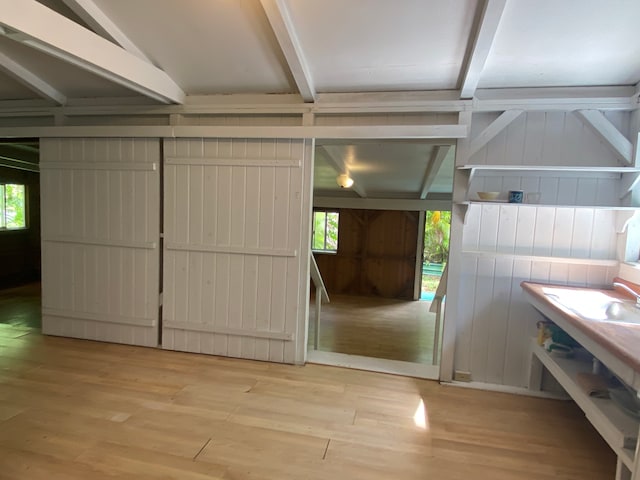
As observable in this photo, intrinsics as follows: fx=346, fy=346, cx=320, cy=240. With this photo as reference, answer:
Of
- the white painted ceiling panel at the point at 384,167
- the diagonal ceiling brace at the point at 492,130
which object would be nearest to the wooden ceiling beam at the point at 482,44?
the diagonal ceiling brace at the point at 492,130

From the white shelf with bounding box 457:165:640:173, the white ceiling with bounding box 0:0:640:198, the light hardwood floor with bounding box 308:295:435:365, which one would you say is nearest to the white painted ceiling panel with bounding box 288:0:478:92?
the white ceiling with bounding box 0:0:640:198

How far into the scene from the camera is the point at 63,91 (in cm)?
303

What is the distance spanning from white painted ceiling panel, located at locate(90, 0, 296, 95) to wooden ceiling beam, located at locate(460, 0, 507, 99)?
1.22m

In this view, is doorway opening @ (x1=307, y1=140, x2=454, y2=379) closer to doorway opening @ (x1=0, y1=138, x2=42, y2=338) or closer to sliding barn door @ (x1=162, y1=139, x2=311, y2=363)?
sliding barn door @ (x1=162, y1=139, x2=311, y2=363)

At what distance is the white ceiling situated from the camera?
1.85 m

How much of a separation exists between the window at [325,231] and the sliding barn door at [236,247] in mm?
6306

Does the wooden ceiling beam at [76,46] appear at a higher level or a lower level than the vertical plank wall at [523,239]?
higher

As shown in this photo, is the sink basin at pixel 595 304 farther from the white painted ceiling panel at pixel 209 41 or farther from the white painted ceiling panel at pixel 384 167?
the white painted ceiling panel at pixel 209 41

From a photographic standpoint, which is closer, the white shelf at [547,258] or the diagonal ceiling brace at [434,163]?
the white shelf at [547,258]

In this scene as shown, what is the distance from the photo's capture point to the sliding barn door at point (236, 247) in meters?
2.79

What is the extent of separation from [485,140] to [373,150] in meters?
1.63

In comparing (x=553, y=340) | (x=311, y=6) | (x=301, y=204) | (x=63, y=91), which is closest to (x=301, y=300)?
(x=301, y=204)

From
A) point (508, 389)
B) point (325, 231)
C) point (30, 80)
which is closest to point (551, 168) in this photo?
point (508, 389)

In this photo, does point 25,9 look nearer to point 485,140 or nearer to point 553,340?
point 485,140
